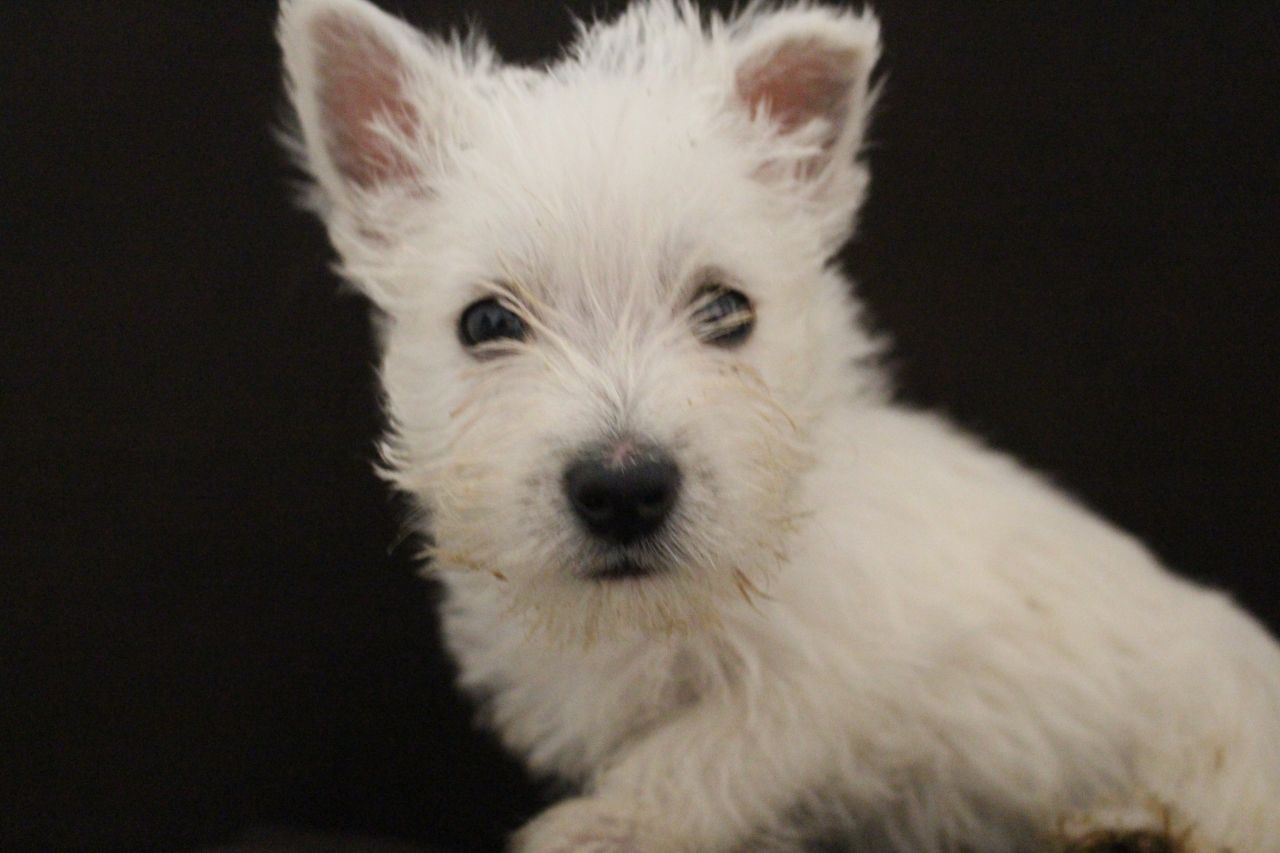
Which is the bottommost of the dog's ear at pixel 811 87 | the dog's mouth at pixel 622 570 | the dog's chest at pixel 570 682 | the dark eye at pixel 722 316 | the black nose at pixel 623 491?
the dog's chest at pixel 570 682

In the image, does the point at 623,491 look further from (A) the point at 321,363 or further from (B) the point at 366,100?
(A) the point at 321,363

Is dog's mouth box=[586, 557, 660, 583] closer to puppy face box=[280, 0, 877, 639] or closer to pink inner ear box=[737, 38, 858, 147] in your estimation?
puppy face box=[280, 0, 877, 639]

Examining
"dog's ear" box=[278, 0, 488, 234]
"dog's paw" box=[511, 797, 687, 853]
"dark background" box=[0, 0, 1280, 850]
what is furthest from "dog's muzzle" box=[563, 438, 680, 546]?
"dark background" box=[0, 0, 1280, 850]

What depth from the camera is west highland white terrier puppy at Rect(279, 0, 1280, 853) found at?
59.4 inches

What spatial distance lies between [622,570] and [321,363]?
125 centimetres

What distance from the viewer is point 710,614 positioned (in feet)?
5.28

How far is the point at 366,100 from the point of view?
6.01 feet

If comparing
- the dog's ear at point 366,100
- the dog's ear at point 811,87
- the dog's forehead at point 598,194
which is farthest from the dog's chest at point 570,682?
the dog's ear at point 811,87

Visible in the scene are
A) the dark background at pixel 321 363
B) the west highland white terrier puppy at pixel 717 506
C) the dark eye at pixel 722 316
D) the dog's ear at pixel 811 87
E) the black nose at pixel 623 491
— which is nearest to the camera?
the black nose at pixel 623 491

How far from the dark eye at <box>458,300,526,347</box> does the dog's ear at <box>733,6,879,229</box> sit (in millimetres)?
547

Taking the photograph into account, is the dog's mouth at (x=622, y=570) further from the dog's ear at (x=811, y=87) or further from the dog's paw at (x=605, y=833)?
the dog's ear at (x=811, y=87)

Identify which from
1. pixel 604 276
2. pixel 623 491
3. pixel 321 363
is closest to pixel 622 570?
pixel 623 491

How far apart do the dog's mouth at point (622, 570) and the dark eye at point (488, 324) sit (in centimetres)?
40

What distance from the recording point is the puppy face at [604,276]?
146 cm
